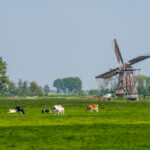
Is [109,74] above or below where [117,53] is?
below

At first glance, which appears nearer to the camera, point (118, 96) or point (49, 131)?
point (49, 131)

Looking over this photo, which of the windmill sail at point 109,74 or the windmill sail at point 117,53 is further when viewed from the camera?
the windmill sail at point 117,53

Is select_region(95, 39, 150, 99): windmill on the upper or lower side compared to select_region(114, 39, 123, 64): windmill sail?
lower

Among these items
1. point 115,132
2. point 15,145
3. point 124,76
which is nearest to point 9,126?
point 115,132

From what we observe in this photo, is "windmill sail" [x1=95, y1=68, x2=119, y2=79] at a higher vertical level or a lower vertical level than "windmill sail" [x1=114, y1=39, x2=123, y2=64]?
lower

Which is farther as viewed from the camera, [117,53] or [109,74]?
[117,53]

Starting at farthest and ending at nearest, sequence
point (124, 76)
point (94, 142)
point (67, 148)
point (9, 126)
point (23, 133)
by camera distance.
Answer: point (124, 76), point (9, 126), point (23, 133), point (94, 142), point (67, 148)

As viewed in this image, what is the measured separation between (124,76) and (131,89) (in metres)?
4.84

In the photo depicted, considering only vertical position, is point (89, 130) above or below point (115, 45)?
below

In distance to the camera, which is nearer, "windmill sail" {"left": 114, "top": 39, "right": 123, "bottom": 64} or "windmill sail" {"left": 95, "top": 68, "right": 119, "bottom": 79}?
"windmill sail" {"left": 95, "top": 68, "right": 119, "bottom": 79}

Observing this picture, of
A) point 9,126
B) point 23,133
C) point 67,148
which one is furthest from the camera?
point 9,126

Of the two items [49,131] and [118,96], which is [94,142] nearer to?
[49,131]

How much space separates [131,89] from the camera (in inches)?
5915

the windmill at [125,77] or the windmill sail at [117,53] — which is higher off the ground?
the windmill sail at [117,53]
